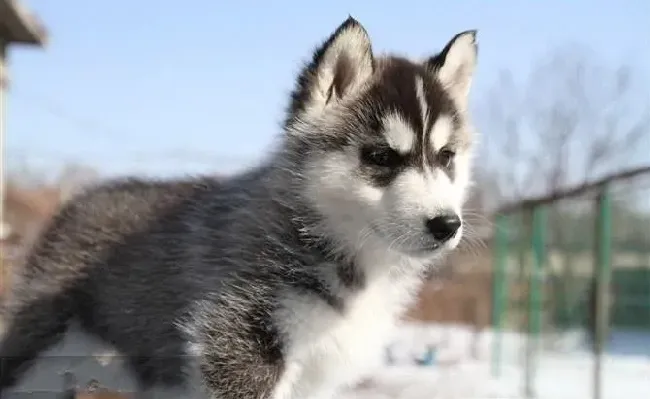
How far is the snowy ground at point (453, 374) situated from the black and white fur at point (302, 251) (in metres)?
0.07

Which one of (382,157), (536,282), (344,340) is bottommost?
(536,282)

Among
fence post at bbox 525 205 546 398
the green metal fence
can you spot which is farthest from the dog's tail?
fence post at bbox 525 205 546 398

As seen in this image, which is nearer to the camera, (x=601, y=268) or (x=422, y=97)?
(x=422, y=97)

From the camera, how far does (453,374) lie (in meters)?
1.82

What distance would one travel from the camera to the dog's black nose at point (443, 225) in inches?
37.4

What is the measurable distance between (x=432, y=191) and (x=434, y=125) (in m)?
0.13

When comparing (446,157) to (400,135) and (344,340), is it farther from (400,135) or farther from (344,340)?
(344,340)

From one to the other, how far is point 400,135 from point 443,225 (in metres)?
0.15

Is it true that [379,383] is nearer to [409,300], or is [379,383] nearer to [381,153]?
[409,300]

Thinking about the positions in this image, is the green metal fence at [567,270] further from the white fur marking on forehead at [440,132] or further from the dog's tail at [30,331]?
the dog's tail at [30,331]

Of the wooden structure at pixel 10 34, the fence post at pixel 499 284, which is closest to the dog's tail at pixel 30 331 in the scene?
the wooden structure at pixel 10 34

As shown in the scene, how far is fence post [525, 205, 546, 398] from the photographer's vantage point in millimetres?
3188

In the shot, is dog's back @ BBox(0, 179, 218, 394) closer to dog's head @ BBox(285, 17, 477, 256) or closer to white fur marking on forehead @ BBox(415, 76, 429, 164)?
dog's head @ BBox(285, 17, 477, 256)

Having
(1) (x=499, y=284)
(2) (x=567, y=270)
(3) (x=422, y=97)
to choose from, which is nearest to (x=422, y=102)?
(3) (x=422, y=97)
